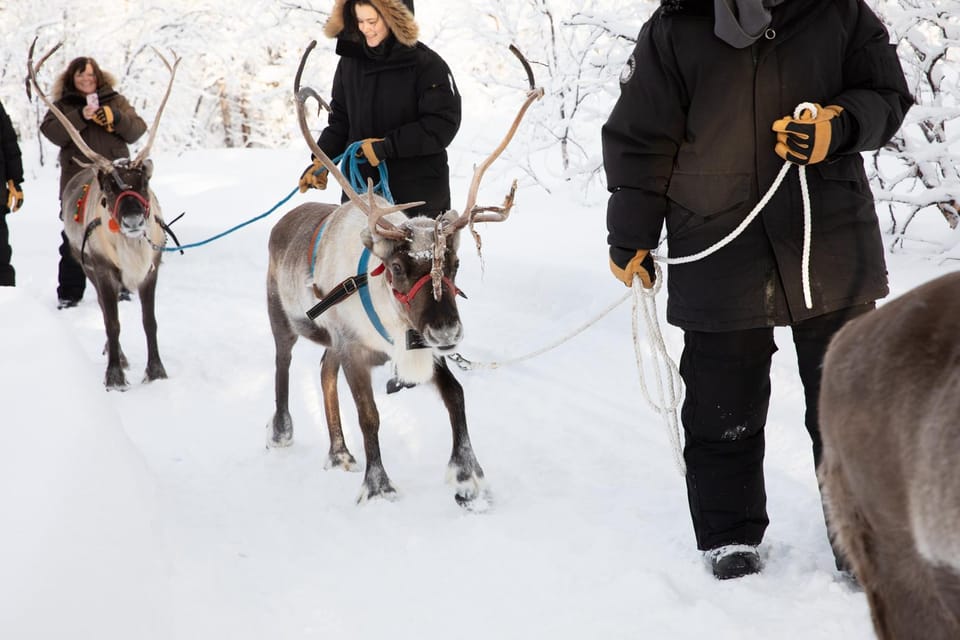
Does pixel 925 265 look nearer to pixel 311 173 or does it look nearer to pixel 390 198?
pixel 390 198

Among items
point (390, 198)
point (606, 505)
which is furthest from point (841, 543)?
point (390, 198)

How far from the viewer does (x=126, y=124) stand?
6.74 m

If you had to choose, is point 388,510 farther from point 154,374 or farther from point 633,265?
point 154,374

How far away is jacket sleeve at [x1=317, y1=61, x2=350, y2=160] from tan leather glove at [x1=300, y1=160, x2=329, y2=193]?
0.33 m

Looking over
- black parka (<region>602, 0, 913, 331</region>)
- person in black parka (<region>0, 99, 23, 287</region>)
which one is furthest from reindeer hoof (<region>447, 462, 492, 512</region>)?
person in black parka (<region>0, 99, 23, 287</region>)

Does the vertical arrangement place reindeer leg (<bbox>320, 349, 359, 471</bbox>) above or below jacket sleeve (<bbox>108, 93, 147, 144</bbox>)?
below

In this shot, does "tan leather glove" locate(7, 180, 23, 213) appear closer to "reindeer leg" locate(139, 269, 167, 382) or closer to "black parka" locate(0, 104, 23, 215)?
"black parka" locate(0, 104, 23, 215)

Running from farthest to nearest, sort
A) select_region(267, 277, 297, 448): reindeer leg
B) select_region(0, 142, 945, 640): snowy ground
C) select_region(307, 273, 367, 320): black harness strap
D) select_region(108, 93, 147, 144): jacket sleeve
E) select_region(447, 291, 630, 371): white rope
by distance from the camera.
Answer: select_region(108, 93, 147, 144): jacket sleeve
select_region(267, 277, 297, 448): reindeer leg
select_region(307, 273, 367, 320): black harness strap
select_region(447, 291, 630, 371): white rope
select_region(0, 142, 945, 640): snowy ground

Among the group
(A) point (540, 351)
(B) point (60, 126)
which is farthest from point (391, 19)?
(B) point (60, 126)

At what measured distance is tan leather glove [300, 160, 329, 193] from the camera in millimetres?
4438

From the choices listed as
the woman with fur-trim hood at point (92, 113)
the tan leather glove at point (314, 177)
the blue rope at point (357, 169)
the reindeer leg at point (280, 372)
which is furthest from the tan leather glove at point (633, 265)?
the woman with fur-trim hood at point (92, 113)

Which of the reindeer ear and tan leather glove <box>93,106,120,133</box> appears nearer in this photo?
the reindeer ear

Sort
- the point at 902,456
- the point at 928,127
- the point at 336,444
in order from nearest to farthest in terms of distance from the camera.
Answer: the point at 902,456, the point at 336,444, the point at 928,127

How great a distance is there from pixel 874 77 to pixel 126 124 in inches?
216
